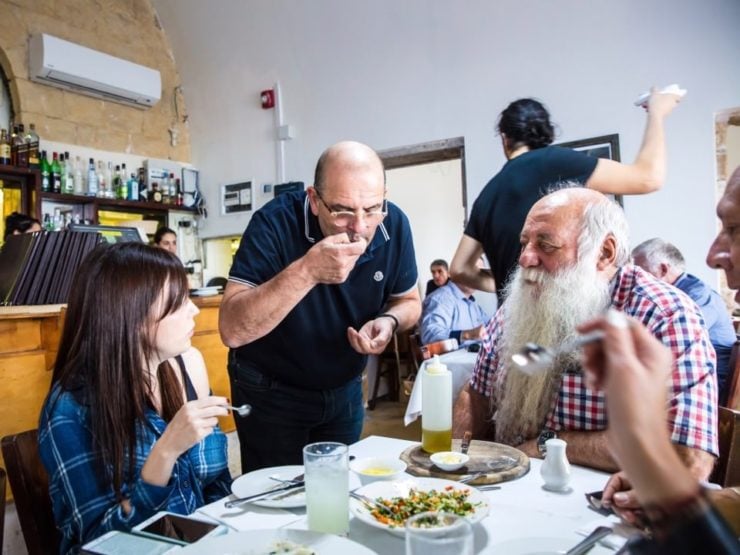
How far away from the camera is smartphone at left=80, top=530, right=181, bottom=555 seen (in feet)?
2.73

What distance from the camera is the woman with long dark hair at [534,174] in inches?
82.9

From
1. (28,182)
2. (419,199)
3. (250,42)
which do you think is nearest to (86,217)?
(28,182)

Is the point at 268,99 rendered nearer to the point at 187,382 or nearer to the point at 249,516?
the point at 187,382

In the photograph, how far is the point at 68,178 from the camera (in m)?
5.47

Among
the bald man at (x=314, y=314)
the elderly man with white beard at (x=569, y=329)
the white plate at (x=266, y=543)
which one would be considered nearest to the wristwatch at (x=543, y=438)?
the elderly man with white beard at (x=569, y=329)

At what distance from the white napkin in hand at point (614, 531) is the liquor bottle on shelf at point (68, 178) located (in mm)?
5672

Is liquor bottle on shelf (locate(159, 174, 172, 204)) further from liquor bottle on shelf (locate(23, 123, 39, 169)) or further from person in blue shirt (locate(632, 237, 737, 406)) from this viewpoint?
person in blue shirt (locate(632, 237, 737, 406))

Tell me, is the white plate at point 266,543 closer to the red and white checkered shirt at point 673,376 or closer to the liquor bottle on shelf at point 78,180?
the red and white checkered shirt at point 673,376

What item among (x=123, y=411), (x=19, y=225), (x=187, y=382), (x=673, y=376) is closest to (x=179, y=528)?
(x=123, y=411)

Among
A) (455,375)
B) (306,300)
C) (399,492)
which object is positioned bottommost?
(455,375)

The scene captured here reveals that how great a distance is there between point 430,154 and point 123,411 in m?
4.10

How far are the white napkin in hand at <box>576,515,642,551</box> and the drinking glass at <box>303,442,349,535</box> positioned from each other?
1.31ft

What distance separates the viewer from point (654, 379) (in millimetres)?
463

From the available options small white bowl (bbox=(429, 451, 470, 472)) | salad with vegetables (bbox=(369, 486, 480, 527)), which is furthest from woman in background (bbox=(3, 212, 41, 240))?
salad with vegetables (bbox=(369, 486, 480, 527))
